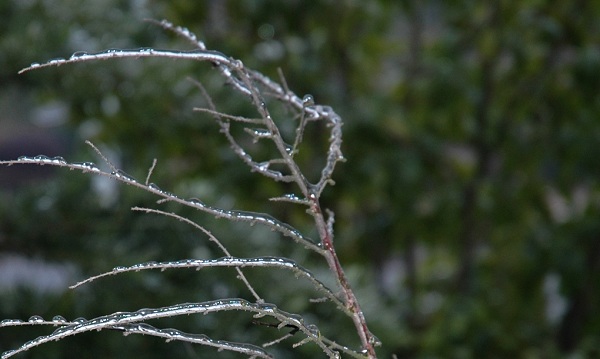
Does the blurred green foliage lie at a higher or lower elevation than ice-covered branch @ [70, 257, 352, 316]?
higher

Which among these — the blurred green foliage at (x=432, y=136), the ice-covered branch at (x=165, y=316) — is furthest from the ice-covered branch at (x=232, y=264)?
the blurred green foliage at (x=432, y=136)

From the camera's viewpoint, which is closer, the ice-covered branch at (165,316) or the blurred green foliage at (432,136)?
the ice-covered branch at (165,316)

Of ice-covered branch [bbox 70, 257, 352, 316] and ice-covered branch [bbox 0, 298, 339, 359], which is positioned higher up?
ice-covered branch [bbox 70, 257, 352, 316]

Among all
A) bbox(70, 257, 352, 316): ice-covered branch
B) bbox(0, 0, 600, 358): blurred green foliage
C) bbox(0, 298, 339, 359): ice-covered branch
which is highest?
bbox(0, 0, 600, 358): blurred green foliage

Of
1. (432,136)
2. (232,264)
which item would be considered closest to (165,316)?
(232,264)

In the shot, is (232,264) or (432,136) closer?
(232,264)

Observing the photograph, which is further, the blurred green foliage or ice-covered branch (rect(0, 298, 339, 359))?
the blurred green foliage

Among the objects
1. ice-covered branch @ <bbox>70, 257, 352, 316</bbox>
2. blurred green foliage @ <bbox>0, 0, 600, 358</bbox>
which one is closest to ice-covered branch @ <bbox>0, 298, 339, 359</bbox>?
ice-covered branch @ <bbox>70, 257, 352, 316</bbox>

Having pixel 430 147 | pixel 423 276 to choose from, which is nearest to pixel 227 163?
pixel 430 147

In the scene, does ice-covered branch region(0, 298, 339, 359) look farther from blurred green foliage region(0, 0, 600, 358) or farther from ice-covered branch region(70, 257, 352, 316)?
blurred green foliage region(0, 0, 600, 358)

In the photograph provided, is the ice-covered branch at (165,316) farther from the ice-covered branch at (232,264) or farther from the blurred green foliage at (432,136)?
the blurred green foliage at (432,136)

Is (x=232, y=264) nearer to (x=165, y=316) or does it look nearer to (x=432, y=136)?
(x=165, y=316)

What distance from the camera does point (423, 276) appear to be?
1312 mm

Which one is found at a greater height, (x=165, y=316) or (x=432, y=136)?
(x=432, y=136)
